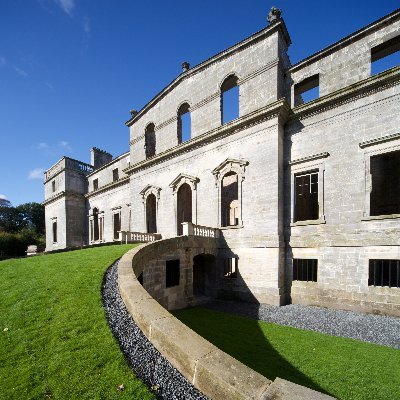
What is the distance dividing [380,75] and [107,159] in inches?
1247

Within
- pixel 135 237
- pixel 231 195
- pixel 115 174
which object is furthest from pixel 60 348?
pixel 115 174

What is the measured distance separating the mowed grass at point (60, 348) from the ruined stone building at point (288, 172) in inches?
232

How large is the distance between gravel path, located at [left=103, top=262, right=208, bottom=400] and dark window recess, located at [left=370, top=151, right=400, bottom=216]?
15439mm

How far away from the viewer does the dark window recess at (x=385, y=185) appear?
14.4 m

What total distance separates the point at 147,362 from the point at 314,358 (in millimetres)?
6495

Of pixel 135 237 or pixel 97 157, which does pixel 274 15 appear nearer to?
pixel 135 237

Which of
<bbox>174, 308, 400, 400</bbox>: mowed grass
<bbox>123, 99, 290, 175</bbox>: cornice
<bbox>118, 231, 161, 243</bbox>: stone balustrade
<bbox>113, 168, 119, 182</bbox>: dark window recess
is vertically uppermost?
<bbox>123, 99, 290, 175</bbox>: cornice

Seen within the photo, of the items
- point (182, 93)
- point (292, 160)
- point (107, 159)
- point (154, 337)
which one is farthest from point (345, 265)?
point (107, 159)

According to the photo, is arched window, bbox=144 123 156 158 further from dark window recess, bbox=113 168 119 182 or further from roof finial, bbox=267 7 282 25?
roof finial, bbox=267 7 282 25

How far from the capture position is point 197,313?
12023 mm

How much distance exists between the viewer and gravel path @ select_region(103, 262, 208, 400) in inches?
106

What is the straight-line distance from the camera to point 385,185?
1475 cm

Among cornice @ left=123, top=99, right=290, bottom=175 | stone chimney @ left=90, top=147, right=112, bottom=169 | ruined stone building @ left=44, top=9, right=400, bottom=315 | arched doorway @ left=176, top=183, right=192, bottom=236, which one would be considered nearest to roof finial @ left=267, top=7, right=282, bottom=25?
ruined stone building @ left=44, top=9, right=400, bottom=315

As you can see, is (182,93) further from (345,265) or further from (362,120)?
(345,265)
